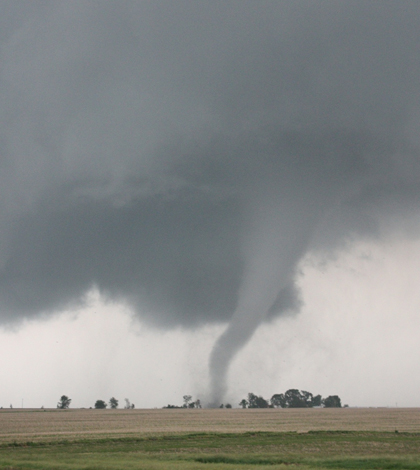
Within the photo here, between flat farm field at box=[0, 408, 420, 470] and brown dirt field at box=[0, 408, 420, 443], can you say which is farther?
brown dirt field at box=[0, 408, 420, 443]

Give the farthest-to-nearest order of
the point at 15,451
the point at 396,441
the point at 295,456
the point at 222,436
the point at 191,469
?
the point at 222,436 → the point at 396,441 → the point at 15,451 → the point at 295,456 → the point at 191,469

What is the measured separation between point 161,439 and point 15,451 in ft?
59.3

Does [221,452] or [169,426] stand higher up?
[221,452]

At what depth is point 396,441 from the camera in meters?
55.8

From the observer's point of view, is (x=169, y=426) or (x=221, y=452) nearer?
(x=221, y=452)

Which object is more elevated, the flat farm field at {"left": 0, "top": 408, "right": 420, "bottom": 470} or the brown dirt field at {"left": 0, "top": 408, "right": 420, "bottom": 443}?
the flat farm field at {"left": 0, "top": 408, "right": 420, "bottom": 470}

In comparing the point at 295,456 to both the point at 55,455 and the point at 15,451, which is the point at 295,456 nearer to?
the point at 55,455

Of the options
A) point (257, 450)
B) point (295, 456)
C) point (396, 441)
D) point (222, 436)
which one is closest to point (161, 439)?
point (222, 436)

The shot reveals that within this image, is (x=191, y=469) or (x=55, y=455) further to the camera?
(x=55, y=455)

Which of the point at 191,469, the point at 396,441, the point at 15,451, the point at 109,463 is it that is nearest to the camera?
the point at 191,469

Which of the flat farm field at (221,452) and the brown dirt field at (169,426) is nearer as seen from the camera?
the flat farm field at (221,452)

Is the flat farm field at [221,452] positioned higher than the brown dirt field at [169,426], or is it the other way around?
the flat farm field at [221,452]

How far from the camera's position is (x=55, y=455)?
43.0m

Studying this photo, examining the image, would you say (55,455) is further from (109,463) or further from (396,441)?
(396,441)
